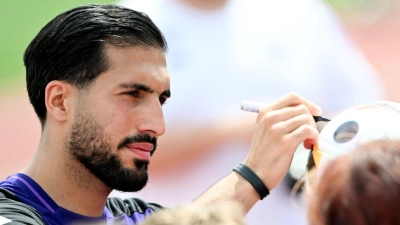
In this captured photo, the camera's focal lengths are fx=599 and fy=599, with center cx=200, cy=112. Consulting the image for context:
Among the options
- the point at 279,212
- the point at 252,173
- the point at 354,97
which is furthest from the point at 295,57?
the point at 252,173

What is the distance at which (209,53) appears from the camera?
1.64 metres

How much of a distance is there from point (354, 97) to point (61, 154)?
2.66 feet

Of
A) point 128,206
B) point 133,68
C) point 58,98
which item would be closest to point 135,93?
point 133,68

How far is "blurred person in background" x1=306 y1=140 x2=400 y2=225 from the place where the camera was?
628mm

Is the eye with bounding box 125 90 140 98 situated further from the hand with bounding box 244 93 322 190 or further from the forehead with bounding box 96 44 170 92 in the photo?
the hand with bounding box 244 93 322 190

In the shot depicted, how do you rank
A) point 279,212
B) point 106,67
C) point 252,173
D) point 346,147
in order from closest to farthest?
point 346,147, point 252,173, point 106,67, point 279,212

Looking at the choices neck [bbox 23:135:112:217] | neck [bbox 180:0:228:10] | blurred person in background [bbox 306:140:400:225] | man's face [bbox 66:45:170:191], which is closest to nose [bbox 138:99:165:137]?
man's face [bbox 66:45:170:191]

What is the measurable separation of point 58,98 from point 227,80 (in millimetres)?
510

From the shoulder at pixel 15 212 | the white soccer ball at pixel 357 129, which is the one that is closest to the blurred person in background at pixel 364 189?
the white soccer ball at pixel 357 129

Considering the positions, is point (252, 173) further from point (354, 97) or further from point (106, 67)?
point (354, 97)

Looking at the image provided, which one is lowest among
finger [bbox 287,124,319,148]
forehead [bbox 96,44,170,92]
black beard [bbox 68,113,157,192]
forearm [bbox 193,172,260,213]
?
forearm [bbox 193,172,260,213]

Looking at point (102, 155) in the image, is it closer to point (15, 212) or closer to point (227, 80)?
point (15, 212)

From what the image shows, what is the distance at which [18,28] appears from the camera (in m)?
1.68

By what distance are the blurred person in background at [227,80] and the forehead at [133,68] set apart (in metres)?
0.32
